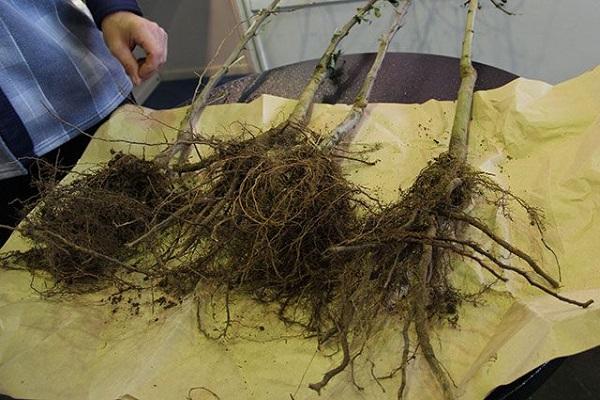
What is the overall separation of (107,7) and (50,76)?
0.17 metres

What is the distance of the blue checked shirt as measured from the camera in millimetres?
873

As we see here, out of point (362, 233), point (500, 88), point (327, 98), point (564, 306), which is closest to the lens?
point (564, 306)

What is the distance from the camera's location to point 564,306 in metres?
0.60

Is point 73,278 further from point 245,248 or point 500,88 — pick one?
point 500,88

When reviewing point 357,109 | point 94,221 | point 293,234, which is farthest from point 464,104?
point 94,221

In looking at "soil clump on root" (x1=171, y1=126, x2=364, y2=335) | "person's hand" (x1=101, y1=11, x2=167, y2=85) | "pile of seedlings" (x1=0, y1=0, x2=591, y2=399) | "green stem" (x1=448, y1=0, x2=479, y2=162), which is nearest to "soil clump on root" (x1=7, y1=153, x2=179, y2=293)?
"pile of seedlings" (x1=0, y1=0, x2=591, y2=399)

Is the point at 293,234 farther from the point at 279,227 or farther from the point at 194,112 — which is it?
the point at 194,112

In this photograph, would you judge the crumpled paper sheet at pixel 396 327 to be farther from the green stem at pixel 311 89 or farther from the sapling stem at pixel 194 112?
the sapling stem at pixel 194 112

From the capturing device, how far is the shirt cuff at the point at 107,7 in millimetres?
971

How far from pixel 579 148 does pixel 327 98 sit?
50cm

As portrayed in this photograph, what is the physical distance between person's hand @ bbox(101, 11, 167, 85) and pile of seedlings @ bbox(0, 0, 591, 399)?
0.59ft

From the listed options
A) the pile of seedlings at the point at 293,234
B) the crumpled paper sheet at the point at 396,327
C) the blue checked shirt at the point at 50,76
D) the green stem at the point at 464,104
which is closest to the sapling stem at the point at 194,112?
the pile of seedlings at the point at 293,234

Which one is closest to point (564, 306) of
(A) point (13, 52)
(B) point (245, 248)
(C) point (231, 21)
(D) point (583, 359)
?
(B) point (245, 248)

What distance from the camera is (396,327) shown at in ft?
2.16
